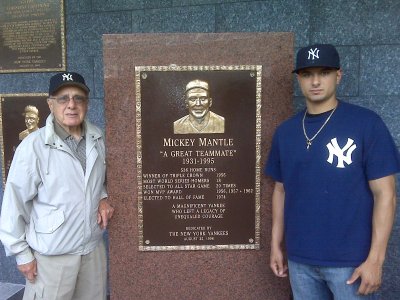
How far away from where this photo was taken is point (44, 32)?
4.08 metres

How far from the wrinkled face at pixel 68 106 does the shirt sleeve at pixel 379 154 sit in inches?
72.8

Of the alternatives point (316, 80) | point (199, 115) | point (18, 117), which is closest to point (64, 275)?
point (199, 115)

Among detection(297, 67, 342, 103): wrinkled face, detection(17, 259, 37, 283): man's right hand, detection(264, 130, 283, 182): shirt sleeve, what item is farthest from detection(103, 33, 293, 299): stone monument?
detection(17, 259, 37, 283): man's right hand

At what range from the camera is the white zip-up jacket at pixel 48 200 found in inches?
100

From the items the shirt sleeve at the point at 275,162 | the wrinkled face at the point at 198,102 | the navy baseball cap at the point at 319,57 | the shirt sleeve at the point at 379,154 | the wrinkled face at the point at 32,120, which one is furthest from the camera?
the wrinkled face at the point at 32,120

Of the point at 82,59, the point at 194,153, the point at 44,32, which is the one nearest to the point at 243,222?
the point at 194,153

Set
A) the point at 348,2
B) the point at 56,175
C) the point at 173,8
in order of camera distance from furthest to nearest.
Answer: the point at 173,8 → the point at 348,2 → the point at 56,175

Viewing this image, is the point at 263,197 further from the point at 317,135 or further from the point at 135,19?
the point at 135,19

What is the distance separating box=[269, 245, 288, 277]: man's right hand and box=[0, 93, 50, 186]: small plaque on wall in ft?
9.47

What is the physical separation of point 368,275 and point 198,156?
125 cm

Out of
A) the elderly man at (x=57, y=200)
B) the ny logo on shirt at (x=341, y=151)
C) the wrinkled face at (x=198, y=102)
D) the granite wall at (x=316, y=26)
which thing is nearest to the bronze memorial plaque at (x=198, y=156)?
the wrinkled face at (x=198, y=102)

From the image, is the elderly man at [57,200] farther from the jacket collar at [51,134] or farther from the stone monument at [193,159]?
the stone monument at [193,159]

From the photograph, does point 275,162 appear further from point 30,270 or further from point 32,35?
point 32,35

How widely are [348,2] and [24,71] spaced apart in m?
3.35
